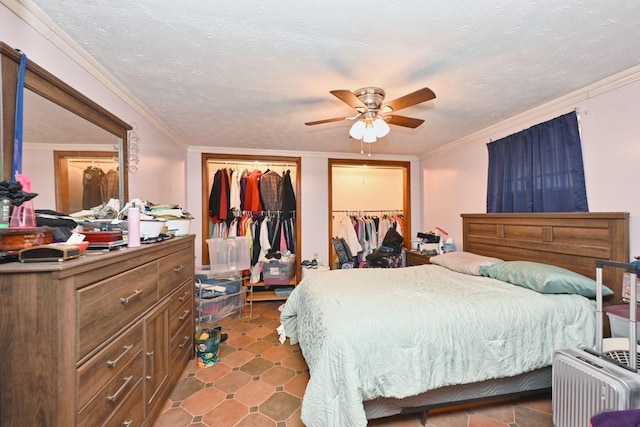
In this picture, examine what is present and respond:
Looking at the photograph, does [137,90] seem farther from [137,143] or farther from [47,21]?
[47,21]

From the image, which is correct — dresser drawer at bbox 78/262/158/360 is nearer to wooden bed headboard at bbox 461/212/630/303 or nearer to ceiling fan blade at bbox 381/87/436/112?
ceiling fan blade at bbox 381/87/436/112

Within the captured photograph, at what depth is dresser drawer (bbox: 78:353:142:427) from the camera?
3.26 feet

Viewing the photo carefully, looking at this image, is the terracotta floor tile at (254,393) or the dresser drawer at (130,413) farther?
the terracotta floor tile at (254,393)

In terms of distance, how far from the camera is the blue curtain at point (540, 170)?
222 centimetres

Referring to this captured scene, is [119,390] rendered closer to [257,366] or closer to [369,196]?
[257,366]

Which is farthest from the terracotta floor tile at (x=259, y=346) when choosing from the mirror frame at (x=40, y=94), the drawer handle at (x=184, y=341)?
the mirror frame at (x=40, y=94)

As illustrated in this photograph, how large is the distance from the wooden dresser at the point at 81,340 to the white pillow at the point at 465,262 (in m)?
2.60

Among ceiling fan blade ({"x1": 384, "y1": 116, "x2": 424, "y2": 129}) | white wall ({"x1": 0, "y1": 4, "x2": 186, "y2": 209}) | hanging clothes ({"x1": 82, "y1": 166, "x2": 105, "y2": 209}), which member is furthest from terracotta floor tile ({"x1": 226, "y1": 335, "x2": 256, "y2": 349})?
ceiling fan blade ({"x1": 384, "y1": 116, "x2": 424, "y2": 129})

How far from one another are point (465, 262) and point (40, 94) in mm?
3336

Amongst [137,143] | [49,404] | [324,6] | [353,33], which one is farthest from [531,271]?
[137,143]

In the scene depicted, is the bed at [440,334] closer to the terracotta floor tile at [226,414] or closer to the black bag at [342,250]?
the terracotta floor tile at [226,414]

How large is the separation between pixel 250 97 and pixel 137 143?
108 centimetres

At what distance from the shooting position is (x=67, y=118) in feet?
5.00

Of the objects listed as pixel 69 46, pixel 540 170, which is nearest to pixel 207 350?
pixel 69 46
